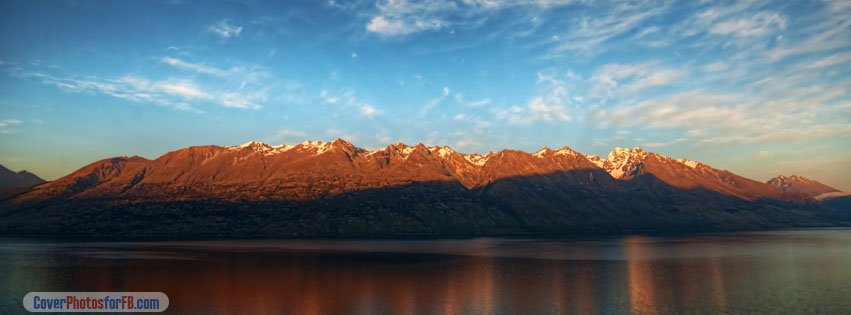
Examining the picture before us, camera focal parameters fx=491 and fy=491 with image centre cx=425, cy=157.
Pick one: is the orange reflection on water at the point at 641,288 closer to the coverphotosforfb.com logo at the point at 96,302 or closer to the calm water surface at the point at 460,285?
the calm water surface at the point at 460,285

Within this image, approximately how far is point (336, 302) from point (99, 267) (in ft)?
260

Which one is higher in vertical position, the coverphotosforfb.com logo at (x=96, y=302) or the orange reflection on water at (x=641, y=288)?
the coverphotosforfb.com logo at (x=96, y=302)

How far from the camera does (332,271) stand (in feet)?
363

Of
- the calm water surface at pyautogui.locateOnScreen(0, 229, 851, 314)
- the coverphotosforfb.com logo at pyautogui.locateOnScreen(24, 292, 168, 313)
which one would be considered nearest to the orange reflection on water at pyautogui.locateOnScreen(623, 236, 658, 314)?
the calm water surface at pyautogui.locateOnScreen(0, 229, 851, 314)

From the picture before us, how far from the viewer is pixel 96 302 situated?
71.0m

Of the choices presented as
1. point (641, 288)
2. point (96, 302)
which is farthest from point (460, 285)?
point (96, 302)

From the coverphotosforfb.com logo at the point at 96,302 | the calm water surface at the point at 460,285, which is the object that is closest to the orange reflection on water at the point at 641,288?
the calm water surface at the point at 460,285

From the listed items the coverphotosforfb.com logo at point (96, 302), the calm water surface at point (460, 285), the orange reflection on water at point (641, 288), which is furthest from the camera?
the calm water surface at point (460, 285)

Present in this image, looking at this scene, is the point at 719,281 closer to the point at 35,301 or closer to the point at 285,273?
the point at 285,273

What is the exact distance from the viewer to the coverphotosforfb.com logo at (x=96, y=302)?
66.5 m

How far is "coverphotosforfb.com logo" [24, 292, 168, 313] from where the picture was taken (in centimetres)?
6650

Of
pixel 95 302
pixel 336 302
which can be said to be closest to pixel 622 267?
pixel 336 302

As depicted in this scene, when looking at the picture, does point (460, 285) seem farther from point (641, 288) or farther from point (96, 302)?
point (96, 302)

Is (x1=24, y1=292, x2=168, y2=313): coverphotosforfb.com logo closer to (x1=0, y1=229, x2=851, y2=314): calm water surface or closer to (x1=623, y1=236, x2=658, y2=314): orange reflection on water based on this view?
(x1=0, y1=229, x2=851, y2=314): calm water surface
